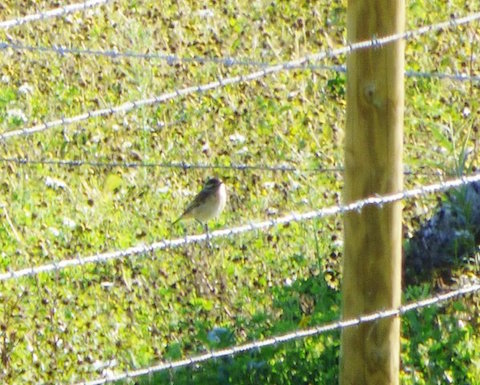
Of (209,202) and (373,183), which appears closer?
(373,183)

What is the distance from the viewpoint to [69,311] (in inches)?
269

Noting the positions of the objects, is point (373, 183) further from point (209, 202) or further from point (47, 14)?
point (209, 202)

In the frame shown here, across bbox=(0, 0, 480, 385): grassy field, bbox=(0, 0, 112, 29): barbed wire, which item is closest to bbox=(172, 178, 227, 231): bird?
bbox=(0, 0, 480, 385): grassy field

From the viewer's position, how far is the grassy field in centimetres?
619

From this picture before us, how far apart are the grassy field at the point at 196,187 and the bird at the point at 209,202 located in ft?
0.58

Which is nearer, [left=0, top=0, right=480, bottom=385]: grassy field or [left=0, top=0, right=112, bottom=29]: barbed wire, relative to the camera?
[left=0, top=0, right=112, bottom=29]: barbed wire

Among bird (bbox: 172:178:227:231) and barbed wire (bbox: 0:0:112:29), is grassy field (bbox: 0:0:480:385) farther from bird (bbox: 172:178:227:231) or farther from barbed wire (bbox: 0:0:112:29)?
barbed wire (bbox: 0:0:112:29)

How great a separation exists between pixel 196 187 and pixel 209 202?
3.32 ft

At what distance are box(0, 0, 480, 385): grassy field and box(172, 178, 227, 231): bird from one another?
0.18 meters

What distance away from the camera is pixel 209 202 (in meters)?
7.30

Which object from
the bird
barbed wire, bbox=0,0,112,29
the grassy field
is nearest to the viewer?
barbed wire, bbox=0,0,112,29

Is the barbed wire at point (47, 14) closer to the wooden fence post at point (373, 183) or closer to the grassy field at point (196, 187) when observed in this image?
the wooden fence post at point (373, 183)

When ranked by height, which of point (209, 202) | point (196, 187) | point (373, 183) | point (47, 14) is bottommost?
point (196, 187)

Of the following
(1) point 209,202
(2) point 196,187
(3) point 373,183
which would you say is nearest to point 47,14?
(3) point 373,183
